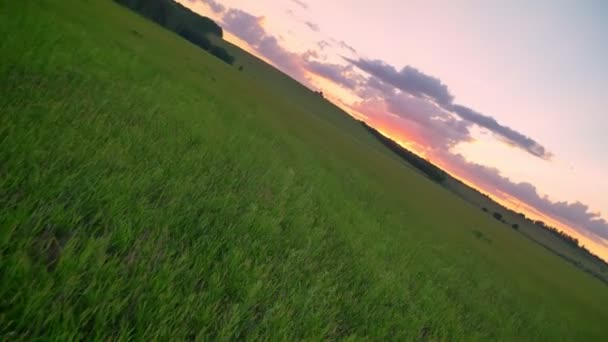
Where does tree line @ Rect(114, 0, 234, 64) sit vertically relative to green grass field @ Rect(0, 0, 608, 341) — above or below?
above

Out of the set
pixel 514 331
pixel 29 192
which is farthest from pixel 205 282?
pixel 514 331

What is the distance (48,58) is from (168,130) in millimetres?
3642

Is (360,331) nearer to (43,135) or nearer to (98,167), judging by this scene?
(98,167)

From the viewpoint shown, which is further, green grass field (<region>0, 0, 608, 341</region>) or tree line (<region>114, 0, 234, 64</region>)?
tree line (<region>114, 0, 234, 64</region>)

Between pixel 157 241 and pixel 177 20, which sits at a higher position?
pixel 177 20

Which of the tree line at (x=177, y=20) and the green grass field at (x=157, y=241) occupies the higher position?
the tree line at (x=177, y=20)

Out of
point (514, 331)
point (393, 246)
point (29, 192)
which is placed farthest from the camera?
point (393, 246)

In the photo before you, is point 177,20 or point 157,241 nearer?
point 157,241

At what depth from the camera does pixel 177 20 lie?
106 meters

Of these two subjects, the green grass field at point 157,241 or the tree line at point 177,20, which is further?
the tree line at point 177,20

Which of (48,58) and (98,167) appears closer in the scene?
(98,167)

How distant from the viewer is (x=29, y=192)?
3.07m

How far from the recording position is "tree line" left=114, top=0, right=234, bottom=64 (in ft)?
270

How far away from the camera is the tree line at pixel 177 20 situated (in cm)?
8225
